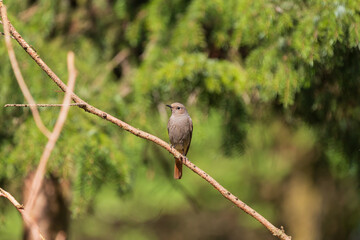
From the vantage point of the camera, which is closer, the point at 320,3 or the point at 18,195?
the point at 320,3

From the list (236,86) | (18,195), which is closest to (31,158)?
(18,195)

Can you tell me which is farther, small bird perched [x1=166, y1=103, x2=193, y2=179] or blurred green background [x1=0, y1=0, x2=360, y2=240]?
small bird perched [x1=166, y1=103, x2=193, y2=179]

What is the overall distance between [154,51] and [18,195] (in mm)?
1966

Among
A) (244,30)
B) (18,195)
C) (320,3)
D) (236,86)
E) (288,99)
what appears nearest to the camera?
(320,3)

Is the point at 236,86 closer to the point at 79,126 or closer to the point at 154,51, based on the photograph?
the point at 154,51

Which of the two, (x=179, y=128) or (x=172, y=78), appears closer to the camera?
(x=172, y=78)

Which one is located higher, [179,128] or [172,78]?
[179,128]

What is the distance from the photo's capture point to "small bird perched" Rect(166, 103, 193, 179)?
4.27 meters

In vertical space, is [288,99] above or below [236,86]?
below

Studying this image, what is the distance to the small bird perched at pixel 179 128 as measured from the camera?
4273 mm

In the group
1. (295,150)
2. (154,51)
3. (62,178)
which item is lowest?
(62,178)

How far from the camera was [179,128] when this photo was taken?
4473 millimetres

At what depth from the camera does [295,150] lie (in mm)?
9055

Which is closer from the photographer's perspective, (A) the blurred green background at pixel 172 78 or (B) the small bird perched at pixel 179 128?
(A) the blurred green background at pixel 172 78
